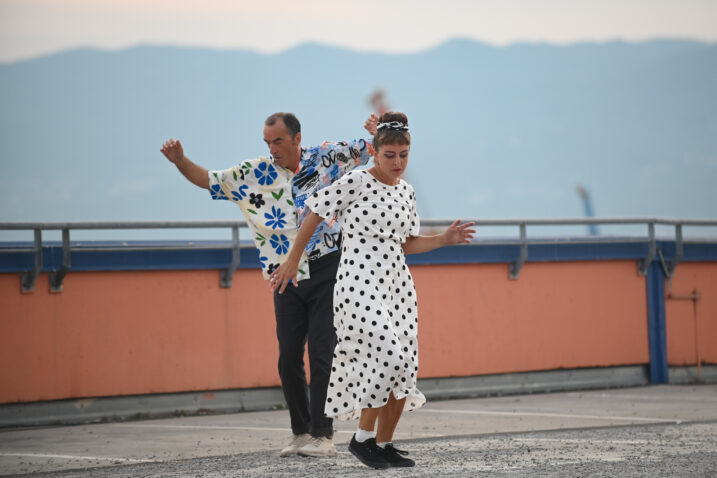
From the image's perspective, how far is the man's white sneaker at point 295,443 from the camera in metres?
5.86

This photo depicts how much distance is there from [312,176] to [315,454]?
5.21 ft

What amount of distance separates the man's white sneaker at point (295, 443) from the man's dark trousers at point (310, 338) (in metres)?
0.04

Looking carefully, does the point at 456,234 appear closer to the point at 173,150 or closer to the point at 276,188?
the point at 276,188

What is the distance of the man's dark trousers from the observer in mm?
5910

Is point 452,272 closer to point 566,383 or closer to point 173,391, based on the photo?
point 566,383

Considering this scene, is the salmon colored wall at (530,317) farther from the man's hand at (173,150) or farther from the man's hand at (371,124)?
the man's hand at (173,150)

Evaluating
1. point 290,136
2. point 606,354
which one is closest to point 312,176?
point 290,136

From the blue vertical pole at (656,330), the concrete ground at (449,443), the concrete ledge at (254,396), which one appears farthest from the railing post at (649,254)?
the concrete ground at (449,443)

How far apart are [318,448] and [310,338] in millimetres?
628

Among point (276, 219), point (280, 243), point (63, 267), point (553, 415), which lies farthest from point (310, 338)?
point (63, 267)

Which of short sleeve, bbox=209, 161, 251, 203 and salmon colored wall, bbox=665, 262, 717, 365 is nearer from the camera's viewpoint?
short sleeve, bbox=209, 161, 251, 203

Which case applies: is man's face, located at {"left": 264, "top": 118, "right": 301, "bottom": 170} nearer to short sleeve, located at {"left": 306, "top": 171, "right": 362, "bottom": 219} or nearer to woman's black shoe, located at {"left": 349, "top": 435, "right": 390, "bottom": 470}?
short sleeve, located at {"left": 306, "top": 171, "right": 362, "bottom": 219}

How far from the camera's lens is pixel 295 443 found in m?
5.95

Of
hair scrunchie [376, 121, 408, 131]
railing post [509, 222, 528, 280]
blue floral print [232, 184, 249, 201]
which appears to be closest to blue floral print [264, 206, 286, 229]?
blue floral print [232, 184, 249, 201]
